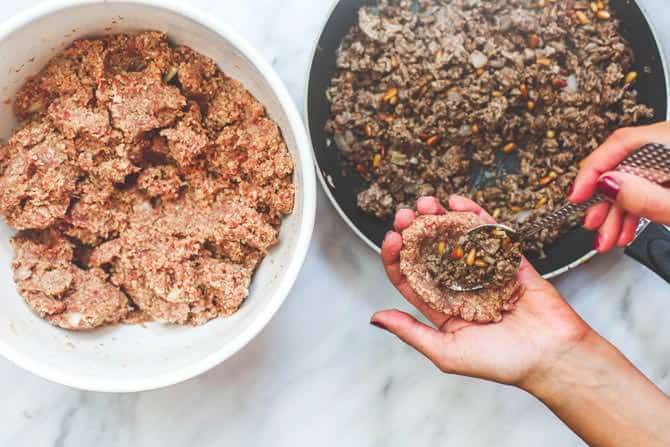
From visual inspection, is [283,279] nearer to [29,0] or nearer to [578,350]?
[578,350]

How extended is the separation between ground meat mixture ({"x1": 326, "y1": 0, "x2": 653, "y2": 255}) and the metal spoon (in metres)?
0.16

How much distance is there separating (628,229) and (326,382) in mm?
790

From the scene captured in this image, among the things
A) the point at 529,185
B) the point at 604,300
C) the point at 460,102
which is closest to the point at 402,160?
the point at 460,102

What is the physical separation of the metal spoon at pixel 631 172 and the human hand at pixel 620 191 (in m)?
0.03

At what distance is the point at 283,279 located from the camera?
128 cm

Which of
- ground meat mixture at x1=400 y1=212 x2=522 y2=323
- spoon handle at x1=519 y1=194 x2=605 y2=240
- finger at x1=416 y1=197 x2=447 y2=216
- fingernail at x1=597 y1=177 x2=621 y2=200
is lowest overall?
ground meat mixture at x1=400 y1=212 x2=522 y2=323

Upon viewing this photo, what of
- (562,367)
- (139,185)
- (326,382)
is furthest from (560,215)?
(139,185)

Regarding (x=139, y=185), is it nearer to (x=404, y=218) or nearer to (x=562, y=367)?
(x=404, y=218)

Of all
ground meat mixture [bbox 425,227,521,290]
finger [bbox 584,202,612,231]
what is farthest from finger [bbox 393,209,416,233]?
finger [bbox 584,202,612,231]

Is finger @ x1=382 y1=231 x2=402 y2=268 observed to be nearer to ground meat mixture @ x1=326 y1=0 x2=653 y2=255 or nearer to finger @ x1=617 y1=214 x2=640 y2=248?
ground meat mixture @ x1=326 y1=0 x2=653 y2=255

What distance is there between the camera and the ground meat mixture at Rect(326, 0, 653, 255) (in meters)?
1.58

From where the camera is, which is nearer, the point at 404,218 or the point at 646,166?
the point at 646,166

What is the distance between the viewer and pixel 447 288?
1465 millimetres

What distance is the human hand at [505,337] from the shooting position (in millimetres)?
1377
